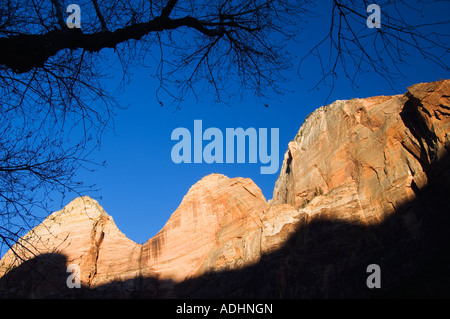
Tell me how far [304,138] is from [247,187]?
831 centimetres

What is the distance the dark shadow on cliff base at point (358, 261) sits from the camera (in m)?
25.1

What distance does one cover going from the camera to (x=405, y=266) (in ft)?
86.9

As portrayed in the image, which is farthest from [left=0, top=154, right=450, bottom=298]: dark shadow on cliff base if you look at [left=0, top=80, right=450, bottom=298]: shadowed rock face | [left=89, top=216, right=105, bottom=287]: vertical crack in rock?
[left=89, top=216, right=105, bottom=287]: vertical crack in rock

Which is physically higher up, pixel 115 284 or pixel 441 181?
pixel 441 181

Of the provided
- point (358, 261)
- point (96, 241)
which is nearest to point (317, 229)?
point (358, 261)

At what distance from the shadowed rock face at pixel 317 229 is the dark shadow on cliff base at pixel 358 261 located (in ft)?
0.26

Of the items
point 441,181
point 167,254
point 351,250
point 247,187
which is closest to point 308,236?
point 351,250

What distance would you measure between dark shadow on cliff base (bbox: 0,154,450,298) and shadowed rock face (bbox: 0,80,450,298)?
0.08 m

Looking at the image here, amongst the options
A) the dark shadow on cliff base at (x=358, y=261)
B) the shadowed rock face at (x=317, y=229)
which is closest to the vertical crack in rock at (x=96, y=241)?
the shadowed rock face at (x=317, y=229)

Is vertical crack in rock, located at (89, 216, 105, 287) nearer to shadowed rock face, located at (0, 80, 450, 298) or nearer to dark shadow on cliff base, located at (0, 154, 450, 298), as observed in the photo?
shadowed rock face, located at (0, 80, 450, 298)

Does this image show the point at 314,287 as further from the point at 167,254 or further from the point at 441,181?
the point at 167,254

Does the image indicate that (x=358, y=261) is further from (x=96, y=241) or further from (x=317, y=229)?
(x=96, y=241)

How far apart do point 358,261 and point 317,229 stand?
14.0ft

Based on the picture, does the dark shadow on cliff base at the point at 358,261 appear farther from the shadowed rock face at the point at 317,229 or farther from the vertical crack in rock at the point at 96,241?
the vertical crack in rock at the point at 96,241
